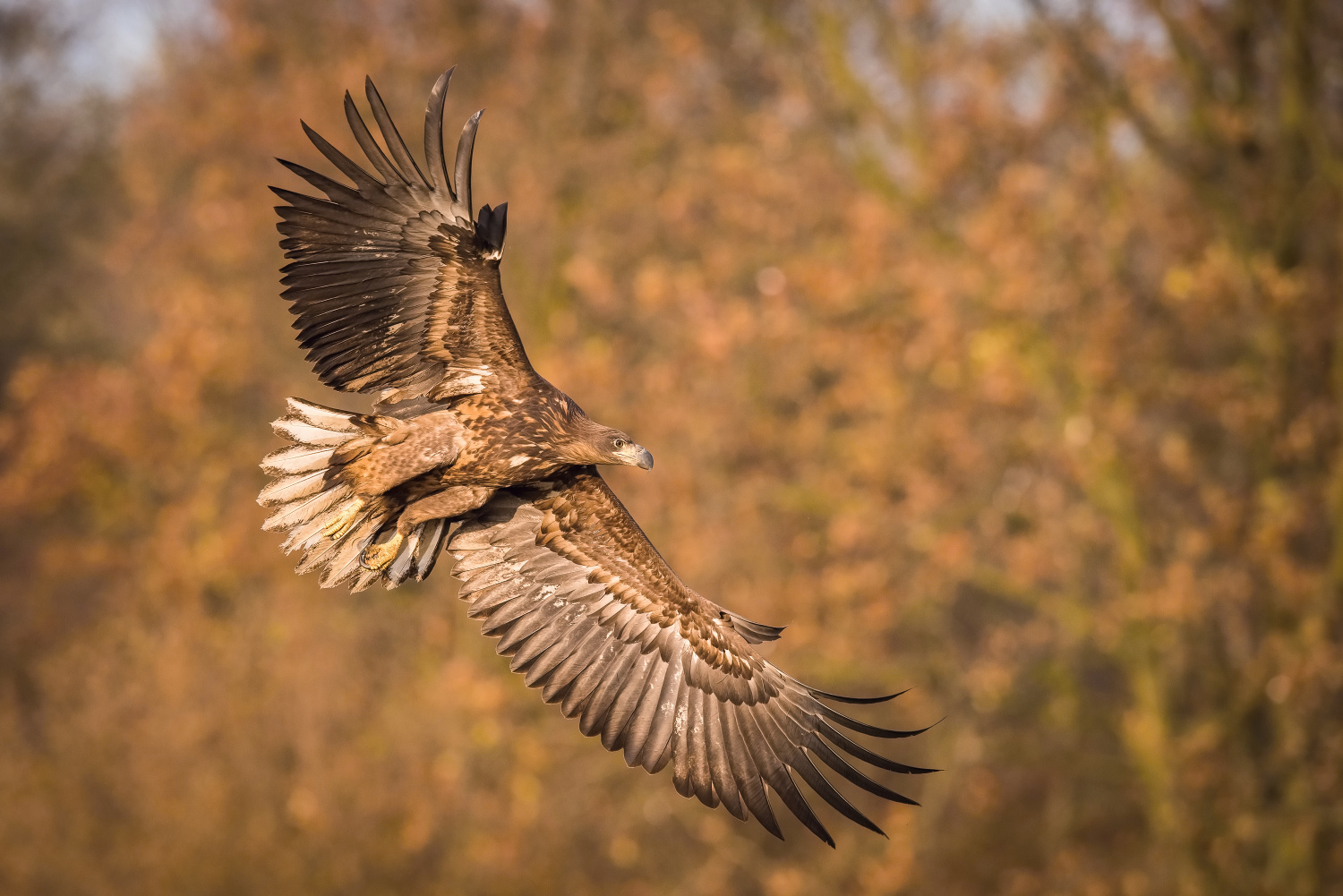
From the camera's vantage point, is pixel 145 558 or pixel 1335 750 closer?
pixel 1335 750

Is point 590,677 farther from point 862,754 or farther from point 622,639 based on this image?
point 862,754

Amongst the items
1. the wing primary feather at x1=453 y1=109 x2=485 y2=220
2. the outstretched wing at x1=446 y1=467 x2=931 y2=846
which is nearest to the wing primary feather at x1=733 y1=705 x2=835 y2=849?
the outstretched wing at x1=446 y1=467 x2=931 y2=846

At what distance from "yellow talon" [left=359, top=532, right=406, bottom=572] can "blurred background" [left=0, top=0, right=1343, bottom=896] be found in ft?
23.7

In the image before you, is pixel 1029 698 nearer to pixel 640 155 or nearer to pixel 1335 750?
pixel 1335 750

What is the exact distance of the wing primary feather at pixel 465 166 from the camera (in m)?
4.23

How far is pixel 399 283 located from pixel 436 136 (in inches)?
30.7

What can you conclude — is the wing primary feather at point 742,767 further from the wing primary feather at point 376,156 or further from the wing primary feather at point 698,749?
the wing primary feather at point 376,156

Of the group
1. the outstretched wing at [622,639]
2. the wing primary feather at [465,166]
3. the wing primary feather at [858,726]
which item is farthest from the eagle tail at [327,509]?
the wing primary feather at [858,726]

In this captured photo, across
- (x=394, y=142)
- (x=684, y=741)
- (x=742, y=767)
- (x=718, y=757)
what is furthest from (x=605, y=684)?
(x=394, y=142)

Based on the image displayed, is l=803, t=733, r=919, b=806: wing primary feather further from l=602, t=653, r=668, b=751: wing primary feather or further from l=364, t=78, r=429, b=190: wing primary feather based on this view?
l=364, t=78, r=429, b=190: wing primary feather

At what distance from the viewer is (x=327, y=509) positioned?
5.13 meters

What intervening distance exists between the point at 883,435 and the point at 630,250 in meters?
4.71

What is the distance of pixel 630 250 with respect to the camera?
51.9 ft

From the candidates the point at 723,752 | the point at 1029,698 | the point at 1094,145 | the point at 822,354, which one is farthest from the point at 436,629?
the point at 723,752
